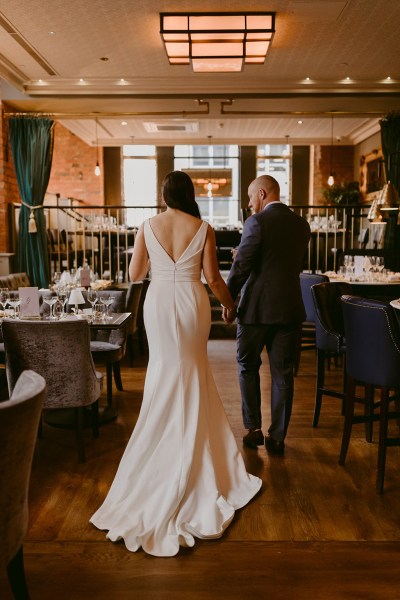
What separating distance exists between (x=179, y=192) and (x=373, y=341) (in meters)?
1.28

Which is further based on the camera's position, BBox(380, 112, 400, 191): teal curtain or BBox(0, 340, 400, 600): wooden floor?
BBox(380, 112, 400, 191): teal curtain

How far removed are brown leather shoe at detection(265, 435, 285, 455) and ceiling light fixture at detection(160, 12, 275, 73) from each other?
4.10 m

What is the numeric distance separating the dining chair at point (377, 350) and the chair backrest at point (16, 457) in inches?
72.8

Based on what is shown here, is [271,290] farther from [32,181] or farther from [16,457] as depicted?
[32,181]

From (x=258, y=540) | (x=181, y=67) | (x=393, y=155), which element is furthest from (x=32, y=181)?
(x=258, y=540)

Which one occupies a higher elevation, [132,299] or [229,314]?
[229,314]

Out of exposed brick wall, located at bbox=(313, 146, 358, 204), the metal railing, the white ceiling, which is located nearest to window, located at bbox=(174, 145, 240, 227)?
exposed brick wall, located at bbox=(313, 146, 358, 204)

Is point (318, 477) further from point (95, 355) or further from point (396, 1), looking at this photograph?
point (396, 1)

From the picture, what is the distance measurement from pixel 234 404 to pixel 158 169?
42.5ft

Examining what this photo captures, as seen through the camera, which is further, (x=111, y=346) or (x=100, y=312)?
(x=111, y=346)

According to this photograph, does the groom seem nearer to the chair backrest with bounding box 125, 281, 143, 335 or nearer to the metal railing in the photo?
the chair backrest with bounding box 125, 281, 143, 335

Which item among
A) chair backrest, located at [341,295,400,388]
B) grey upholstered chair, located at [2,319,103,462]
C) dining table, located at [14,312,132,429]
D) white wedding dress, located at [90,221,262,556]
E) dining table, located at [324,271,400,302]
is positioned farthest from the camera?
dining table, located at [324,271,400,302]

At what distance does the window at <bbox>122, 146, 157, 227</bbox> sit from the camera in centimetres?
1651

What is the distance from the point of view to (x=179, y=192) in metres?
2.66
